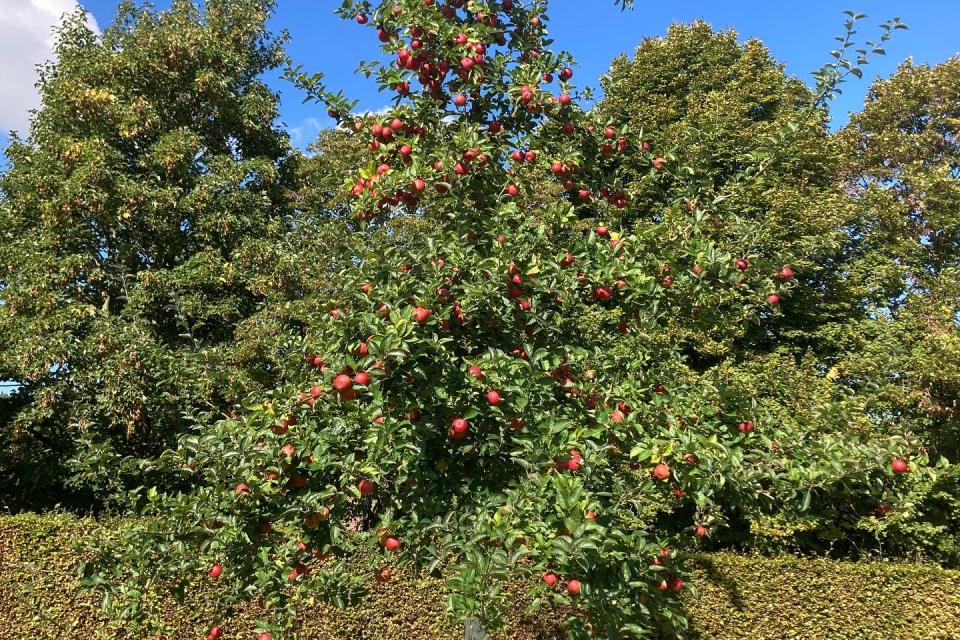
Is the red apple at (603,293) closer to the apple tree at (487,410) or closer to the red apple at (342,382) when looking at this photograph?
the apple tree at (487,410)

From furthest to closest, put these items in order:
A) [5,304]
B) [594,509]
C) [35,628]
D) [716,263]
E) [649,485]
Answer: [5,304]
[35,628]
[716,263]
[649,485]
[594,509]

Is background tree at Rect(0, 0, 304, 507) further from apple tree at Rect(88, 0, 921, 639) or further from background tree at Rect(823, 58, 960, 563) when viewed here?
background tree at Rect(823, 58, 960, 563)

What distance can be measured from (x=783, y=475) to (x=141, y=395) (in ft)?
27.0

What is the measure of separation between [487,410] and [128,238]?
988cm

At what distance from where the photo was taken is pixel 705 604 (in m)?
6.80

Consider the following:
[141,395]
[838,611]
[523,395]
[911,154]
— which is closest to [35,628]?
[141,395]

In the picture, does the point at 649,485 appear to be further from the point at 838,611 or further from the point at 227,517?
the point at 838,611

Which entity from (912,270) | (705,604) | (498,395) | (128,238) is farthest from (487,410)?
(912,270)

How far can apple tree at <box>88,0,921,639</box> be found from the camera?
259cm

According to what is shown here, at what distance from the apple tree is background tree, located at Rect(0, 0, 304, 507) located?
Result: 5324 millimetres

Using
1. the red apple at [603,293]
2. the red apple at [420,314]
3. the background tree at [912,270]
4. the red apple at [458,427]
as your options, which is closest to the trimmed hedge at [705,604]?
the background tree at [912,270]

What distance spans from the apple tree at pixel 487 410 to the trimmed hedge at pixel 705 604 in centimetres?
368

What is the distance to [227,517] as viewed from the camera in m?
2.82

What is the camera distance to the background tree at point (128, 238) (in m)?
8.65
